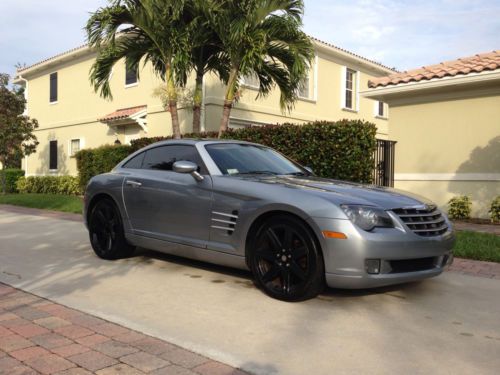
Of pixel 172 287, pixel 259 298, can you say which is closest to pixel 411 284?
pixel 259 298

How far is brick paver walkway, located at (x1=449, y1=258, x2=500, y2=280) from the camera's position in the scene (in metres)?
5.62

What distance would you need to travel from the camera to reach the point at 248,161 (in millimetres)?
5465

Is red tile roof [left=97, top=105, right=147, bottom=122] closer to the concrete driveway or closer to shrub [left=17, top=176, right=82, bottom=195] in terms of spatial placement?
shrub [left=17, top=176, right=82, bottom=195]

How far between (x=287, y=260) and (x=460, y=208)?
25.0 ft

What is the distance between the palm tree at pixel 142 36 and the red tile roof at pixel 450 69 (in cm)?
478

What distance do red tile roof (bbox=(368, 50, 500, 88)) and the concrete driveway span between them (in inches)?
253

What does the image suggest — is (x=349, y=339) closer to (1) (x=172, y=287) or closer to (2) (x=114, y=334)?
(2) (x=114, y=334)

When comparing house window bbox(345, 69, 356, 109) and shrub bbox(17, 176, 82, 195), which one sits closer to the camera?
shrub bbox(17, 176, 82, 195)

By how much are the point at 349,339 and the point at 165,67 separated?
10044 millimetres

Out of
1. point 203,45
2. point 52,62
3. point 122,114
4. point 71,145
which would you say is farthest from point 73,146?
point 203,45

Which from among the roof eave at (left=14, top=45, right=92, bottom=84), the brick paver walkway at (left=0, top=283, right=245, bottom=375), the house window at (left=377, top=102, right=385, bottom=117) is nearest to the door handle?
the brick paver walkway at (left=0, top=283, right=245, bottom=375)

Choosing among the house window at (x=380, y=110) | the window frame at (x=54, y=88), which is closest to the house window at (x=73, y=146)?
the window frame at (x=54, y=88)

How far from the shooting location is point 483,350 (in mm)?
3340

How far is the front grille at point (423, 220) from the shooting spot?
421 cm
